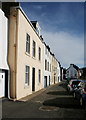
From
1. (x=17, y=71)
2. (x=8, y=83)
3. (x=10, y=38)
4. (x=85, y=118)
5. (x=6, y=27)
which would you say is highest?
(x=6, y=27)

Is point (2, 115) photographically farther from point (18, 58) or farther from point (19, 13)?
point (19, 13)

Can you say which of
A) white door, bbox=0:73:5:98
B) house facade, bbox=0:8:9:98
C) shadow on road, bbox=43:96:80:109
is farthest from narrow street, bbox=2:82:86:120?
house facade, bbox=0:8:9:98

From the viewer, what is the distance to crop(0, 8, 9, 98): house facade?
36.2 ft

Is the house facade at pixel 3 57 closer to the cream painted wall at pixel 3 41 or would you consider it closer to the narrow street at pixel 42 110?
the cream painted wall at pixel 3 41

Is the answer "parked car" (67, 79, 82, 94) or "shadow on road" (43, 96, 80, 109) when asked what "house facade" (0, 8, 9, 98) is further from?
"parked car" (67, 79, 82, 94)

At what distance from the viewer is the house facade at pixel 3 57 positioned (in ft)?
36.2

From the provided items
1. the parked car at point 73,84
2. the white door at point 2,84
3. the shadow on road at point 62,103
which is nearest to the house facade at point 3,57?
the white door at point 2,84

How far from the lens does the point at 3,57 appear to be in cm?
1127

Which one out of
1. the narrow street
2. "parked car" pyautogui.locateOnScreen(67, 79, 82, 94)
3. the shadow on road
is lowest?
the shadow on road

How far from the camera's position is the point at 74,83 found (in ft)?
53.1

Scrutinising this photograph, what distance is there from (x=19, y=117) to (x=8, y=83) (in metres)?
4.83

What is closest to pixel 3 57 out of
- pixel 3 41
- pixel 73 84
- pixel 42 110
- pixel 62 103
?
pixel 3 41

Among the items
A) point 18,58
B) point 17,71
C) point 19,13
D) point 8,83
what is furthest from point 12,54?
point 19,13

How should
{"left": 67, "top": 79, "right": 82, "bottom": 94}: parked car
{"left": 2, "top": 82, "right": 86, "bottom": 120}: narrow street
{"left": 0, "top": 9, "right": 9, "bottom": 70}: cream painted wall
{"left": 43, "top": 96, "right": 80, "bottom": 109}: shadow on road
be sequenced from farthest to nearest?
{"left": 67, "top": 79, "right": 82, "bottom": 94}: parked car
{"left": 0, "top": 9, "right": 9, "bottom": 70}: cream painted wall
{"left": 43, "top": 96, "right": 80, "bottom": 109}: shadow on road
{"left": 2, "top": 82, "right": 86, "bottom": 120}: narrow street
